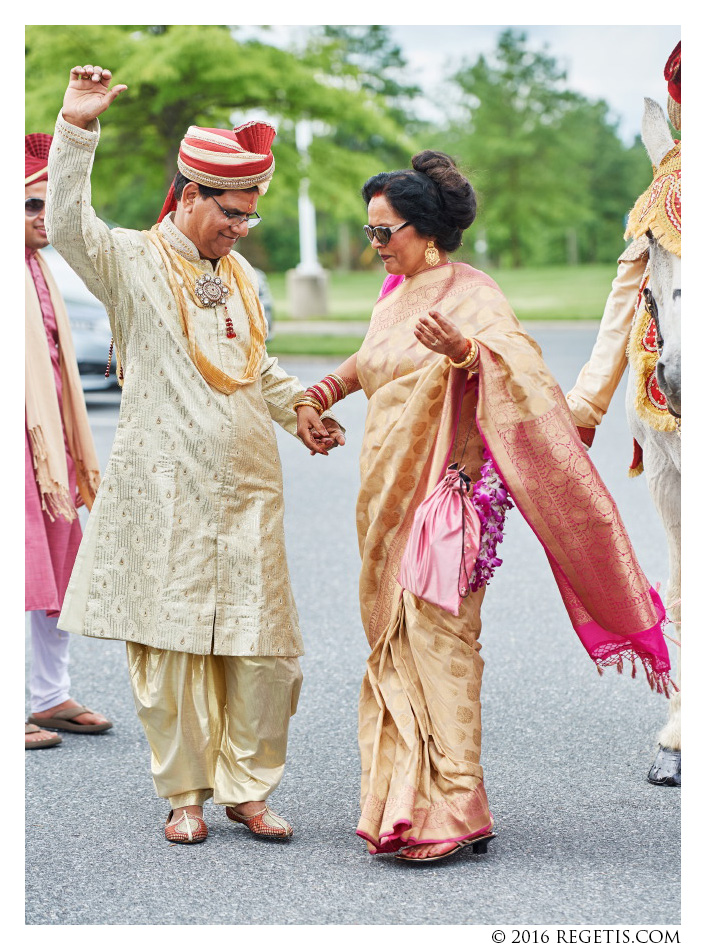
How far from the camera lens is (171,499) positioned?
4.04 m

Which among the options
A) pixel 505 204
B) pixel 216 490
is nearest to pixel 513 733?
pixel 216 490

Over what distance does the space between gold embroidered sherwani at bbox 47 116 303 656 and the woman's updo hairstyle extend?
25.9 inches

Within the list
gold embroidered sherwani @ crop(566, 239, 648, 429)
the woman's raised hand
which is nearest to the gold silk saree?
the woman's raised hand

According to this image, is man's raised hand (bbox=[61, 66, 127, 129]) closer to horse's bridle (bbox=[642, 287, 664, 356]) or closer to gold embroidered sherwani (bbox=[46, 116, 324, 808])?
gold embroidered sherwani (bbox=[46, 116, 324, 808])

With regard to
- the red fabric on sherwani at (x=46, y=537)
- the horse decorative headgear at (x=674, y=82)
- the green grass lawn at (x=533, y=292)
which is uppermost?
A: the horse decorative headgear at (x=674, y=82)

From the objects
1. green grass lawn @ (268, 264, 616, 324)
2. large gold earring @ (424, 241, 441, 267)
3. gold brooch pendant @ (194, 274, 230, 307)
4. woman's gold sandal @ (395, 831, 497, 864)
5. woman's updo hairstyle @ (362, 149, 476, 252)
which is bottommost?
green grass lawn @ (268, 264, 616, 324)

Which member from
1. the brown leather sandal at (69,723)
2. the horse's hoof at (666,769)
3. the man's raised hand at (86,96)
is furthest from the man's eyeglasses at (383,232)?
the brown leather sandal at (69,723)

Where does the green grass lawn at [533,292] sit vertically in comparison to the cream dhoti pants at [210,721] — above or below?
below

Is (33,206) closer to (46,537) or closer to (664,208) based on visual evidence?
(46,537)

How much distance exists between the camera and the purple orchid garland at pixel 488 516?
388cm

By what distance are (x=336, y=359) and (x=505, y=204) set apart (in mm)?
25652

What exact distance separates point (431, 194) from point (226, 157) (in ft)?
2.11

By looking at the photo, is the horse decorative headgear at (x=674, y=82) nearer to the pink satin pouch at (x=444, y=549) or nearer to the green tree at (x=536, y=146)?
the pink satin pouch at (x=444, y=549)

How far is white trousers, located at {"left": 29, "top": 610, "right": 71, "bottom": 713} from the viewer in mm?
5273
